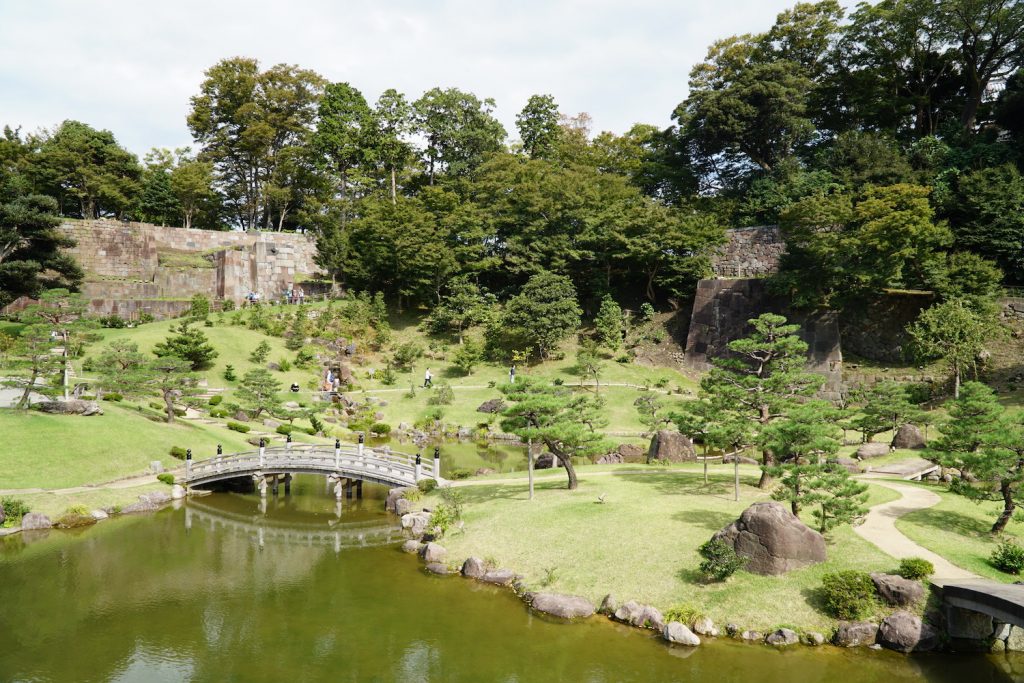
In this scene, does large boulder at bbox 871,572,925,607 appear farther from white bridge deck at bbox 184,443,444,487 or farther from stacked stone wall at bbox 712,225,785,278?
stacked stone wall at bbox 712,225,785,278

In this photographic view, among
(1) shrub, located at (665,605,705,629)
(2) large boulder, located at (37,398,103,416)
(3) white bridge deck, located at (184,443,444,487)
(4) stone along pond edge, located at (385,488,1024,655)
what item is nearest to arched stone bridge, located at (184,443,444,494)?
(3) white bridge deck, located at (184,443,444,487)

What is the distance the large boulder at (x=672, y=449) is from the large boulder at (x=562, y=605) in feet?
40.8

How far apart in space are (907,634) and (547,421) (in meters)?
11.1

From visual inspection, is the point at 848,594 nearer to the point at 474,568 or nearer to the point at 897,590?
the point at 897,590

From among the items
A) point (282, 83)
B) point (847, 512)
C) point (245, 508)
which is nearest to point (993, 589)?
point (847, 512)

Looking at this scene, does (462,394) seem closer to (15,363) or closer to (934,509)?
(15,363)

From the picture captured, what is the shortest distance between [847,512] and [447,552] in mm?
11039

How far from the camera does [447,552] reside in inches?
725

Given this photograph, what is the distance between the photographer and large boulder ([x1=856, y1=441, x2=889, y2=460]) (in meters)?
25.9

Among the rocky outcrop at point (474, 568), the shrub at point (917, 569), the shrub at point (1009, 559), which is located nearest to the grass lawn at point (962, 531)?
the shrub at point (1009, 559)

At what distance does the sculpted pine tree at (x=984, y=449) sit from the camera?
1534 cm

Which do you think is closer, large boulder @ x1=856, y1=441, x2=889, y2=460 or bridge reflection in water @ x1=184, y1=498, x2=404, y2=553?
bridge reflection in water @ x1=184, y1=498, x2=404, y2=553

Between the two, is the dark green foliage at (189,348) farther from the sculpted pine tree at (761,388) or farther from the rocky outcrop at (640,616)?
the rocky outcrop at (640,616)

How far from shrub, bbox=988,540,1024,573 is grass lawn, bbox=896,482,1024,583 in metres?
0.14
